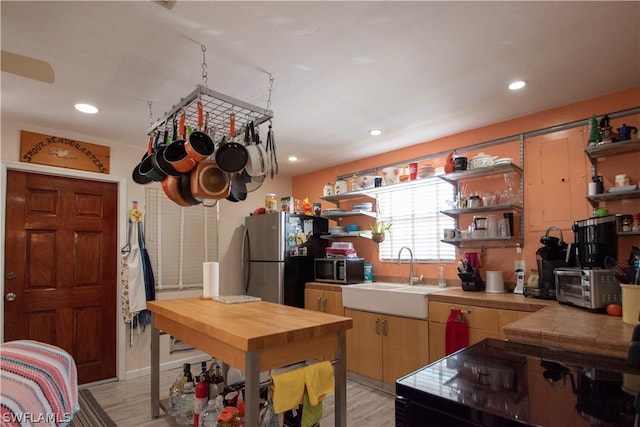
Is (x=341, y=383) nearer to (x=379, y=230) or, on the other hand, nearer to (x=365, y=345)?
(x=365, y=345)

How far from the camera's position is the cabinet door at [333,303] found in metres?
3.64

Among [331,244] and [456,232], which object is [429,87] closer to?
[456,232]

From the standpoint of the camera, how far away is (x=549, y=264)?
251 cm

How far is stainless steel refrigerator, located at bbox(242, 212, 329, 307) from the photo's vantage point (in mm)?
3984

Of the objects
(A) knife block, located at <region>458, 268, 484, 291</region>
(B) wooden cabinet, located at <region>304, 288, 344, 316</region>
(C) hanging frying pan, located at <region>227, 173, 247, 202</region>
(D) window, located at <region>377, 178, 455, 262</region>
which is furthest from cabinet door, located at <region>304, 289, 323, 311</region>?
(C) hanging frying pan, located at <region>227, 173, 247, 202</region>

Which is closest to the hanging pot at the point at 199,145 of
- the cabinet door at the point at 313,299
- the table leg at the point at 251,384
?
the table leg at the point at 251,384

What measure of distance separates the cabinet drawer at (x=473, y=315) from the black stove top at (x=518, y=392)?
136cm

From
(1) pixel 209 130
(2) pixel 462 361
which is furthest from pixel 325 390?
(1) pixel 209 130

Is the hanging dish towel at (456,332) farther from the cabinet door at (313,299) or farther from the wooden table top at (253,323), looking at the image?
the cabinet door at (313,299)

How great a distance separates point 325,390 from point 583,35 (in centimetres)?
225

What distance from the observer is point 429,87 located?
244 cm

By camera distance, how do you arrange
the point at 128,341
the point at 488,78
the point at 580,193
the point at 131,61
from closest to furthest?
the point at 131,61, the point at 488,78, the point at 580,193, the point at 128,341

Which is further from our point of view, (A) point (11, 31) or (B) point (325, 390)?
(A) point (11, 31)

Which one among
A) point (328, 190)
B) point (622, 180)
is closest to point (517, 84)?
point (622, 180)
